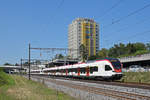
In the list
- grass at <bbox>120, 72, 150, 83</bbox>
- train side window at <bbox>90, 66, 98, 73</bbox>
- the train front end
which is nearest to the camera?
the train front end

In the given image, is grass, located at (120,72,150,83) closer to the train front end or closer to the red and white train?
the train front end

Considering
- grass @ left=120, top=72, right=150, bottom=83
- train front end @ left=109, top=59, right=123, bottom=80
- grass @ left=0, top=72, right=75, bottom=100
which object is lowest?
grass @ left=0, top=72, right=75, bottom=100

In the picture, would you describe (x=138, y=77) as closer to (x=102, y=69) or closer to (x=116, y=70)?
(x=102, y=69)

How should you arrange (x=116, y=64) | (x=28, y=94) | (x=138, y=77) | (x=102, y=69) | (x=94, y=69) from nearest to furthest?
(x=28, y=94)
(x=116, y=64)
(x=102, y=69)
(x=94, y=69)
(x=138, y=77)

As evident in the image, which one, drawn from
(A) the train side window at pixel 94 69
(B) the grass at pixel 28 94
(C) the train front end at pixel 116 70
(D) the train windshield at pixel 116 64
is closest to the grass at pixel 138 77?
(C) the train front end at pixel 116 70

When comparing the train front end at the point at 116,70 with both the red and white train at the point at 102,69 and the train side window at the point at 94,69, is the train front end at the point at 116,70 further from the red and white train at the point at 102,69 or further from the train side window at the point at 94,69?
the train side window at the point at 94,69

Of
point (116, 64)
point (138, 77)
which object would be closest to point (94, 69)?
point (116, 64)

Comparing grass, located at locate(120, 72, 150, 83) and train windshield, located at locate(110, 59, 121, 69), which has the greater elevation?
→ train windshield, located at locate(110, 59, 121, 69)

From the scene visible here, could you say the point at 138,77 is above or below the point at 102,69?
below

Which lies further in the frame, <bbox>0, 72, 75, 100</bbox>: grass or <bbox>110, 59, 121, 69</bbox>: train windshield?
<bbox>110, 59, 121, 69</bbox>: train windshield

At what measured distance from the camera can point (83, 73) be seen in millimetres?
37844

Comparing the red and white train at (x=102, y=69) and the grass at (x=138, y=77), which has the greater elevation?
the red and white train at (x=102, y=69)

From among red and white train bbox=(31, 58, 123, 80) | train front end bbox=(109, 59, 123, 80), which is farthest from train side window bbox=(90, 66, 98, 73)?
train front end bbox=(109, 59, 123, 80)

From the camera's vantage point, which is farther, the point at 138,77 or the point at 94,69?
the point at 138,77
